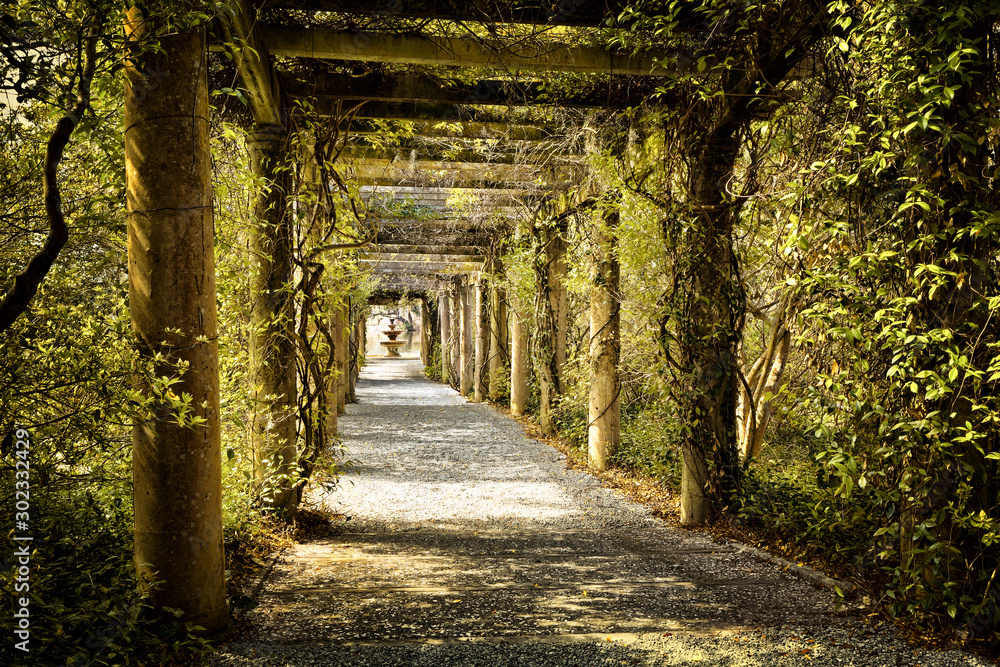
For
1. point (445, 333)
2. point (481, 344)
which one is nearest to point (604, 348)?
point (481, 344)

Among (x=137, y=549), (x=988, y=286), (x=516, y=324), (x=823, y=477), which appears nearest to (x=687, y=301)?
(x=823, y=477)

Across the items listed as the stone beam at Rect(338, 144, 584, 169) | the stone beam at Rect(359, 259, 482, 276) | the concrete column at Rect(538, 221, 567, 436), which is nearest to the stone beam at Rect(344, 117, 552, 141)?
the stone beam at Rect(338, 144, 584, 169)

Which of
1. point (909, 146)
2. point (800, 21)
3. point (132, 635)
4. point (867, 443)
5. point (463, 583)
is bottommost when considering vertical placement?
point (463, 583)

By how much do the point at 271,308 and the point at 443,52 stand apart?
2099 mm

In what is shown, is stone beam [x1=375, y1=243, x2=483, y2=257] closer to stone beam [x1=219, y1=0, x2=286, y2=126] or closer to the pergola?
the pergola

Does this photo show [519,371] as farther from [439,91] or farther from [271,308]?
[271,308]

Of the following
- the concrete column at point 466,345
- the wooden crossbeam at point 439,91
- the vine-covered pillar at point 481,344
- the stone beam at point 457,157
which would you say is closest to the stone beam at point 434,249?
the vine-covered pillar at point 481,344

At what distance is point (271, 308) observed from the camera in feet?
16.0

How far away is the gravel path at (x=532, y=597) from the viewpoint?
2941 mm

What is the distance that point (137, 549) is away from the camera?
9.29ft

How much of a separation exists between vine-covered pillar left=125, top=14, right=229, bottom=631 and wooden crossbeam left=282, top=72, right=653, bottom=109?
228 centimetres

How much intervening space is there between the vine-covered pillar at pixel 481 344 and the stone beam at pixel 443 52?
35.6 feet

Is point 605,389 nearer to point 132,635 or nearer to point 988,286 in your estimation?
point 988,286

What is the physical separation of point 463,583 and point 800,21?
371cm
